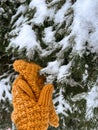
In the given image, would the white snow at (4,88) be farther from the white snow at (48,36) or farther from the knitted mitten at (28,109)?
the knitted mitten at (28,109)

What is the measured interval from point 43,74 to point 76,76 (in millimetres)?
243

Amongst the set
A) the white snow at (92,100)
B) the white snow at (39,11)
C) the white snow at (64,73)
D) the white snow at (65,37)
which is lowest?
the white snow at (92,100)

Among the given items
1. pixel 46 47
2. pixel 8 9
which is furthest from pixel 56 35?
pixel 8 9

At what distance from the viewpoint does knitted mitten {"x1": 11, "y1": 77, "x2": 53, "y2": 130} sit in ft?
7.38

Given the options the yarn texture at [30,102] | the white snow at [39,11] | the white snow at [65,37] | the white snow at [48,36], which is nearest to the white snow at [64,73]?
the white snow at [65,37]

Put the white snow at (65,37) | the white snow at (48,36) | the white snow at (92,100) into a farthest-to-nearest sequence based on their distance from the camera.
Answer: the white snow at (48,36)
the white snow at (92,100)
the white snow at (65,37)

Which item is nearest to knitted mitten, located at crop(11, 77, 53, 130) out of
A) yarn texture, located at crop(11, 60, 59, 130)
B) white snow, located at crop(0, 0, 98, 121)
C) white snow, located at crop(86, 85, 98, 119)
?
yarn texture, located at crop(11, 60, 59, 130)

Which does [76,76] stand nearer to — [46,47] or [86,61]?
[86,61]

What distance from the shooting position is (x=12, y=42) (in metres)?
3.00

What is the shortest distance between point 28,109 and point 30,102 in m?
0.04

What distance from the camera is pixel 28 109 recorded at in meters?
2.25

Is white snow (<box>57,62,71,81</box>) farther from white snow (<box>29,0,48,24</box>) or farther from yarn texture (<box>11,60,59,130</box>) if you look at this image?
white snow (<box>29,0,48,24</box>)

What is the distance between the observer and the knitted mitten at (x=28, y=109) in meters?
2.25

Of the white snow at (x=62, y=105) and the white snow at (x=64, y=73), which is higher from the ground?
the white snow at (x=62, y=105)
